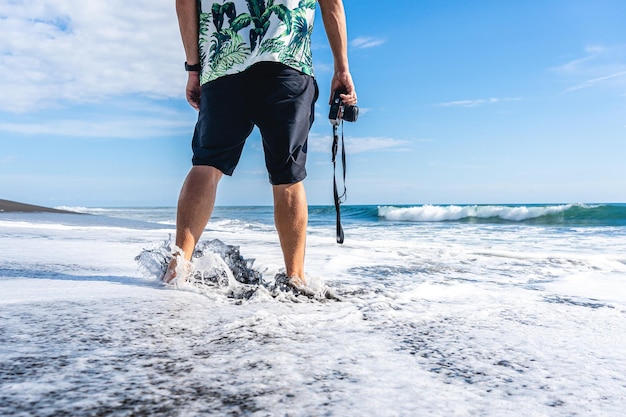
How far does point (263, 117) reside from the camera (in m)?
2.00

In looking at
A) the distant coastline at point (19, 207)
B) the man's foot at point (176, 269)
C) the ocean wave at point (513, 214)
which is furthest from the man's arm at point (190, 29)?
the ocean wave at point (513, 214)

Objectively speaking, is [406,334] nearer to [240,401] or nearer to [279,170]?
[240,401]

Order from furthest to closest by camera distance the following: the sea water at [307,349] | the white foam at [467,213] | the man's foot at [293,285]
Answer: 1. the white foam at [467,213]
2. the man's foot at [293,285]
3. the sea water at [307,349]

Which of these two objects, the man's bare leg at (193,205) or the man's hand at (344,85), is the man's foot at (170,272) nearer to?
the man's bare leg at (193,205)

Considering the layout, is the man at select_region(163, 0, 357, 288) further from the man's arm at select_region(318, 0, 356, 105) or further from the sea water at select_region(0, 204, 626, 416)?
the sea water at select_region(0, 204, 626, 416)

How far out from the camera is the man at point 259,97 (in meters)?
1.98

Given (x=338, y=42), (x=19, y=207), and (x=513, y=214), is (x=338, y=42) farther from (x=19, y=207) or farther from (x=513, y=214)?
(x=513, y=214)

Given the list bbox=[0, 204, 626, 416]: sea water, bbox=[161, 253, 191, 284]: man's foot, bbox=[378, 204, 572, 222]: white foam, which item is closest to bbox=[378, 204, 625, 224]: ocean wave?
bbox=[378, 204, 572, 222]: white foam

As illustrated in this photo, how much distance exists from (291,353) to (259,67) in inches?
49.8

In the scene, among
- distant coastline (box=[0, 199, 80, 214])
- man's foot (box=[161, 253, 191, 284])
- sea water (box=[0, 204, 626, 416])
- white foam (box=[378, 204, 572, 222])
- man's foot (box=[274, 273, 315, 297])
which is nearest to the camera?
sea water (box=[0, 204, 626, 416])

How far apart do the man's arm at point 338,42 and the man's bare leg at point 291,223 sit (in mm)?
465

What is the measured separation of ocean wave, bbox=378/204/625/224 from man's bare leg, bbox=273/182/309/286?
16.2 metres

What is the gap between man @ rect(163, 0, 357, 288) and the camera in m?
1.98

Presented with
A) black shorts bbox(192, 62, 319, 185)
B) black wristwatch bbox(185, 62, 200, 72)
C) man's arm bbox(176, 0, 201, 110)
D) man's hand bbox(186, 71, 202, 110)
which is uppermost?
man's arm bbox(176, 0, 201, 110)
